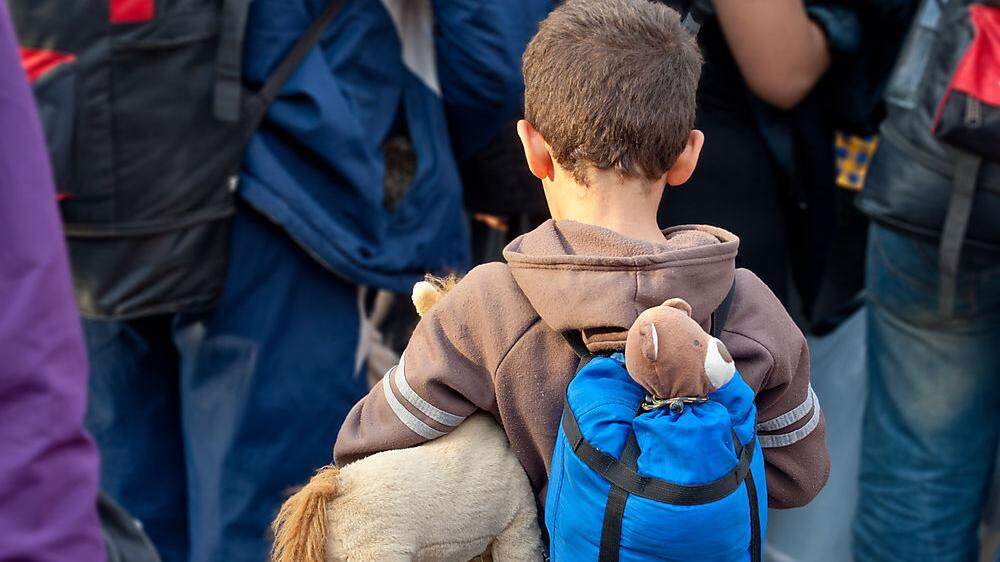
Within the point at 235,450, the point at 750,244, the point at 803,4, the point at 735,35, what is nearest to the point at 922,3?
the point at 803,4

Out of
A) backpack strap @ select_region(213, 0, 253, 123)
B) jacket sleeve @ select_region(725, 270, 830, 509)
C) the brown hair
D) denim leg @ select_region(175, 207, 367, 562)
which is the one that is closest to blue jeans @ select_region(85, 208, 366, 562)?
denim leg @ select_region(175, 207, 367, 562)

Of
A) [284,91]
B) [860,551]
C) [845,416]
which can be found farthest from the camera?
[845,416]

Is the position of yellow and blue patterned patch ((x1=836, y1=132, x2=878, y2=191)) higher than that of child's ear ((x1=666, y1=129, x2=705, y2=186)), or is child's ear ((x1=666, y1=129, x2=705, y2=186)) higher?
child's ear ((x1=666, y1=129, x2=705, y2=186))

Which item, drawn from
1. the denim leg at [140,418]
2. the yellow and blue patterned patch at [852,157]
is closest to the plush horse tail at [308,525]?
the denim leg at [140,418]

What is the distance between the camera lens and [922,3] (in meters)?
2.63

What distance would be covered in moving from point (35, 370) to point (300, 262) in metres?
1.56

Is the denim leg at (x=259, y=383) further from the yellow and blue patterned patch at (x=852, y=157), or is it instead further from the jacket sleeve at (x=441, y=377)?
the yellow and blue patterned patch at (x=852, y=157)

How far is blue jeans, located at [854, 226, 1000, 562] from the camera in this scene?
256cm

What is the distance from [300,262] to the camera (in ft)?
8.48

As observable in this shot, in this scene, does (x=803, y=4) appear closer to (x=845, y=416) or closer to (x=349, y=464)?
(x=845, y=416)

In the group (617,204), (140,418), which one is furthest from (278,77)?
(617,204)

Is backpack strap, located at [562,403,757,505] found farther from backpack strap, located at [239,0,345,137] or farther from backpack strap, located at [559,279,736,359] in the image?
backpack strap, located at [239,0,345,137]

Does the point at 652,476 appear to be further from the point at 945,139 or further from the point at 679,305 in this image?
the point at 945,139

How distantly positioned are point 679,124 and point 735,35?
3.67 ft
